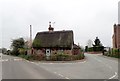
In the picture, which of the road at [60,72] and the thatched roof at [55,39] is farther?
the thatched roof at [55,39]

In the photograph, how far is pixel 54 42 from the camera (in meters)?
52.6

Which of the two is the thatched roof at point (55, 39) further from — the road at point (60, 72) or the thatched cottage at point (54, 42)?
the road at point (60, 72)

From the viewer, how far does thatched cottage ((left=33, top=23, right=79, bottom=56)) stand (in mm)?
50469

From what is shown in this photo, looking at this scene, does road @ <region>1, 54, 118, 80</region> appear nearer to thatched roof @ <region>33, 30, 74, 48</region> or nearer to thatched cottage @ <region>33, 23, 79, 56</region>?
thatched cottage @ <region>33, 23, 79, 56</region>

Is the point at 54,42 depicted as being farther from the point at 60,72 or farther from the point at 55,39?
the point at 60,72

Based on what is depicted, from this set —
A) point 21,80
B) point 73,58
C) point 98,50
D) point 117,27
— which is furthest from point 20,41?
point 21,80

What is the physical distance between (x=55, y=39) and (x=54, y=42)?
3.25 ft

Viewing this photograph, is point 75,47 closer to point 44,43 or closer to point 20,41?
point 44,43

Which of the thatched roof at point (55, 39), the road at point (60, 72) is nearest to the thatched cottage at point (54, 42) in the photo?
the thatched roof at point (55, 39)

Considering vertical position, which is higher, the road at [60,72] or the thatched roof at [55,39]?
the thatched roof at [55,39]

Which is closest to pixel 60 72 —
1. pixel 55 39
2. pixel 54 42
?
pixel 54 42

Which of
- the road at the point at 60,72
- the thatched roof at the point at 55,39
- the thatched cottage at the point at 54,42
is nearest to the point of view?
the road at the point at 60,72

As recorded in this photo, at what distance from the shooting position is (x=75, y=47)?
52719mm

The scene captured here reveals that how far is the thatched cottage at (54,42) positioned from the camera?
166 feet
